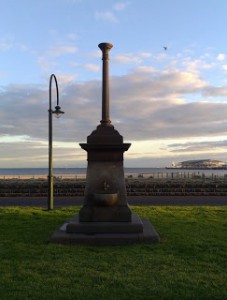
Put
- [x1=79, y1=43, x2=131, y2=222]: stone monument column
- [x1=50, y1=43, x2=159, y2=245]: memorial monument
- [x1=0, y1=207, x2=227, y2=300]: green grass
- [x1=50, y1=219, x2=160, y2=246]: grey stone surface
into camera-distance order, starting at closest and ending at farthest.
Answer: [x1=0, y1=207, x2=227, y2=300]: green grass → [x1=50, y1=219, x2=160, y2=246]: grey stone surface → [x1=50, y1=43, x2=159, y2=245]: memorial monument → [x1=79, y1=43, x2=131, y2=222]: stone monument column

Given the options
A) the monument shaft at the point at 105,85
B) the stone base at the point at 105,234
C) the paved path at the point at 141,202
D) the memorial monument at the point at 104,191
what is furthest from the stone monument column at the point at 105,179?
the paved path at the point at 141,202

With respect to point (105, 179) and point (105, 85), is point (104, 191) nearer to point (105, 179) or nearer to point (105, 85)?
point (105, 179)

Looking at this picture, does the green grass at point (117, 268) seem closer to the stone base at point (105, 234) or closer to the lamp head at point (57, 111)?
the stone base at point (105, 234)

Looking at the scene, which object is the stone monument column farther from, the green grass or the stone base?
the green grass

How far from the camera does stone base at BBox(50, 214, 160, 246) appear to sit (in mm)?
8258

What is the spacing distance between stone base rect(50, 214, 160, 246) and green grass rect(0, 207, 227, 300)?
1.06ft

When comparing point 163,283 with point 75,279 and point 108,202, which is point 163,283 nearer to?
point 75,279

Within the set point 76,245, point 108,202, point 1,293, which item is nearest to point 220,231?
point 108,202

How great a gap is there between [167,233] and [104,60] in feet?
15.3

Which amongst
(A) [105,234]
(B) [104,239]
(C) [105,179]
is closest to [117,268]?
(B) [104,239]

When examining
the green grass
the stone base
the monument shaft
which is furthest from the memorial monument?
the green grass

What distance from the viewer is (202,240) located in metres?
8.43

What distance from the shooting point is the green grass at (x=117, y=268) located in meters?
4.94

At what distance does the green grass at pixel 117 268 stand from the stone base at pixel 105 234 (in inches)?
12.8
